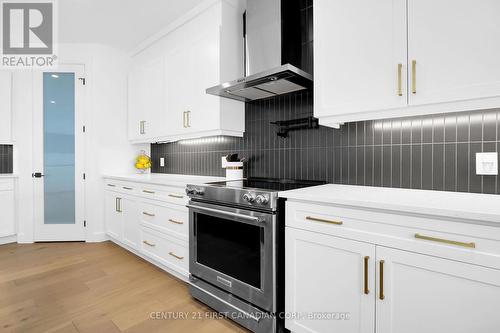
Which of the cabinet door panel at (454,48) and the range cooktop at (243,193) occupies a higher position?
the cabinet door panel at (454,48)

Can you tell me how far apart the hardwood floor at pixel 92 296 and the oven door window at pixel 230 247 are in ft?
1.21

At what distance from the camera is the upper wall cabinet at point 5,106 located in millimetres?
3504

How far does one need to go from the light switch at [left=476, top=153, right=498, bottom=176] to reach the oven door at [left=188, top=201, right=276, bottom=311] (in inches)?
46.0

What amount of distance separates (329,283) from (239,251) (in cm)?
63

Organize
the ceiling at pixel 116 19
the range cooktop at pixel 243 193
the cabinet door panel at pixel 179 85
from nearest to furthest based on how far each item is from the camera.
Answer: the range cooktop at pixel 243 193, the ceiling at pixel 116 19, the cabinet door panel at pixel 179 85

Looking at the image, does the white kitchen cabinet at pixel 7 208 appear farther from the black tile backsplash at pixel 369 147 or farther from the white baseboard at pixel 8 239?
the black tile backsplash at pixel 369 147

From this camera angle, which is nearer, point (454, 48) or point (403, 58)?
point (454, 48)

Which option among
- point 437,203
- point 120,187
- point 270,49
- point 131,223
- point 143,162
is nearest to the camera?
point 437,203

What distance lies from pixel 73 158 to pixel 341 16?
3700 mm

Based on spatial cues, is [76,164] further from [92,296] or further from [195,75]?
[195,75]

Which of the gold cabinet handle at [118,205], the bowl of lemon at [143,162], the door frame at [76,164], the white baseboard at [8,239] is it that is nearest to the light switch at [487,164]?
the gold cabinet handle at [118,205]

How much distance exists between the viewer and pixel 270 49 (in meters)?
2.13

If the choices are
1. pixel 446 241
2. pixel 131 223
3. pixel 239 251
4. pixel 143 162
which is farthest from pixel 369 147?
pixel 143 162

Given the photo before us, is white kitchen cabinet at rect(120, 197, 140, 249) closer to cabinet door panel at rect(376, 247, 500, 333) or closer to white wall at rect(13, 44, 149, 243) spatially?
white wall at rect(13, 44, 149, 243)
